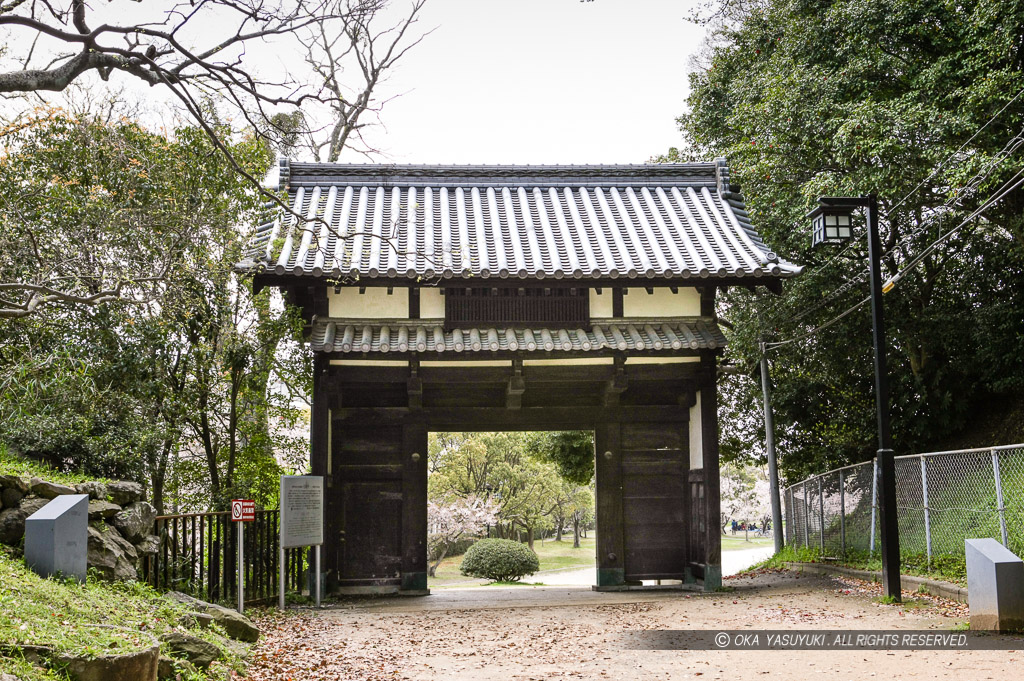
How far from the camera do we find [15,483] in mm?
7191

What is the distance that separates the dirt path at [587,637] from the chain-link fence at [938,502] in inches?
49.8

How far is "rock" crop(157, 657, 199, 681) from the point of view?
577 cm

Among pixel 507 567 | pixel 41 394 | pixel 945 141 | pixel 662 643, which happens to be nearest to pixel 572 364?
pixel 662 643

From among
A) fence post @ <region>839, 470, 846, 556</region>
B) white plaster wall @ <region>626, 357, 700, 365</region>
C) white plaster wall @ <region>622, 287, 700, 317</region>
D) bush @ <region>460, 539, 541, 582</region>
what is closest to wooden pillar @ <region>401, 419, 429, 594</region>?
white plaster wall @ <region>626, 357, 700, 365</region>

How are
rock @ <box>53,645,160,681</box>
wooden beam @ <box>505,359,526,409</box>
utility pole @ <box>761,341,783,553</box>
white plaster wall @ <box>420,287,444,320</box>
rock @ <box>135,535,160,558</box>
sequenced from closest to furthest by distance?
1. rock @ <box>53,645,160,681</box>
2. rock @ <box>135,535,160,558</box>
3. wooden beam @ <box>505,359,526,409</box>
4. white plaster wall @ <box>420,287,444,320</box>
5. utility pole @ <box>761,341,783,553</box>

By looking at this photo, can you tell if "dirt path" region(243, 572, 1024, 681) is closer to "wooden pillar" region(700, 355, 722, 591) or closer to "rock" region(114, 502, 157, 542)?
"wooden pillar" region(700, 355, 722, 591)

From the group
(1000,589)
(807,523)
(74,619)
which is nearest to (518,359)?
(1000,589)

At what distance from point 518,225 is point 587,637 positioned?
702 centimetres

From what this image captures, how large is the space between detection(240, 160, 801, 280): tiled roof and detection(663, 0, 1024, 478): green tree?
1.47 m

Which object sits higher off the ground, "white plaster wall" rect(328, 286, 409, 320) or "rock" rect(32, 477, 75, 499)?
"white plaster wall" rect(328, 286, 409, 320)

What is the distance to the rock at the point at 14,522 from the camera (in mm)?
7012

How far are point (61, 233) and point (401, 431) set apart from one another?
5243 mm

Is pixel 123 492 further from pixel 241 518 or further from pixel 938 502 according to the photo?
pixel 938 502

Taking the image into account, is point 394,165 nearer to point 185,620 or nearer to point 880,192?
point 880,192
